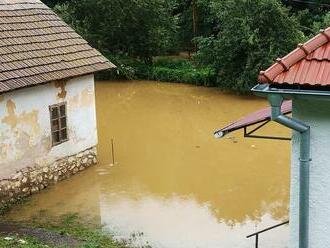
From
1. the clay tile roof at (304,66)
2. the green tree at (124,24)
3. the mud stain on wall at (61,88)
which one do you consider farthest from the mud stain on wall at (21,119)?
the green tree at (124,24)

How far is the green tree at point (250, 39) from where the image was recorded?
2700 cm

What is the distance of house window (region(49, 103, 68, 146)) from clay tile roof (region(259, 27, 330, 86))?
10.8m

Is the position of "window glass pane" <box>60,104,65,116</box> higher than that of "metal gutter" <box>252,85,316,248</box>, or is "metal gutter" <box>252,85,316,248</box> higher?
"metal gutter" <box>252,85,316,248</box>

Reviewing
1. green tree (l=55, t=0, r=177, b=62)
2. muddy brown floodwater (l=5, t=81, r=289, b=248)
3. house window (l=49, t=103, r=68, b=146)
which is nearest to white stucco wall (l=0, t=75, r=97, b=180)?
house window (l=49, t=103, r=68, b=146)

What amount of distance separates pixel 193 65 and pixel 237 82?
8.13 metres

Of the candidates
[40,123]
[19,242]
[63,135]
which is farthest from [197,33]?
[19,242]

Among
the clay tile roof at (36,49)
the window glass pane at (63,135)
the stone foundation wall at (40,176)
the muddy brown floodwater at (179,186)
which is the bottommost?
the muddy brown floodwater at (179,186)

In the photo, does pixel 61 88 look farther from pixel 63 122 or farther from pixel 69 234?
pixel 69 234

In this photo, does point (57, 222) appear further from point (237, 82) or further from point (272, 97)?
point (237, 82)

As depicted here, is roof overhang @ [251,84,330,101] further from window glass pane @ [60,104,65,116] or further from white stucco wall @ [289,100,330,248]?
window glass pane @ [60,104,65,116]

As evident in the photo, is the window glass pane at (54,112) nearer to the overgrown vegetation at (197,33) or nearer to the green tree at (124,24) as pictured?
the overgrown vegetation at (197,33)

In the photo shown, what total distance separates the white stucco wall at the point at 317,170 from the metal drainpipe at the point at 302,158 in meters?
0.11

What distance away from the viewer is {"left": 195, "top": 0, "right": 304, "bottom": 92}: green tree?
88.6 ft

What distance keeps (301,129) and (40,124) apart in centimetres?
1069
